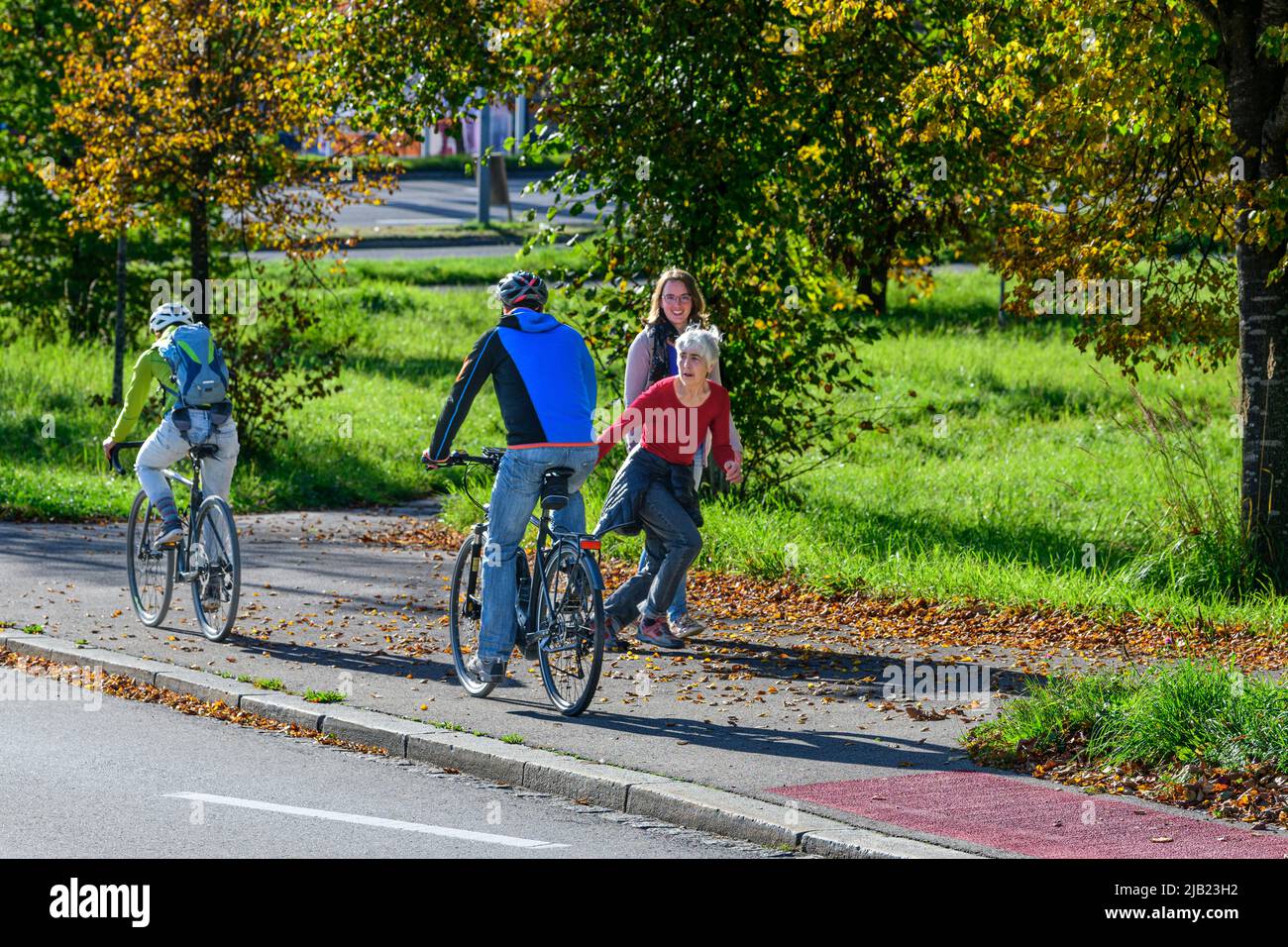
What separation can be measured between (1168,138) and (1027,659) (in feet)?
11.3

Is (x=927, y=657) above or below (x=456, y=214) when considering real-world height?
below

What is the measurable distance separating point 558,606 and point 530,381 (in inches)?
41.0

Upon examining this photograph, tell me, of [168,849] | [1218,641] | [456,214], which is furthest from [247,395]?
[456,214]

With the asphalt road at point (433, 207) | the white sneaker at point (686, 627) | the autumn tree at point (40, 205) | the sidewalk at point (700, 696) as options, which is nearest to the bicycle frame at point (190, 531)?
the sidewalk at point (700, 696)

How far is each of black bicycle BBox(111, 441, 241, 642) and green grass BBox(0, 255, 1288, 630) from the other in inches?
144

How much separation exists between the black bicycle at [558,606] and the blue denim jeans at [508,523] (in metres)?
0.04

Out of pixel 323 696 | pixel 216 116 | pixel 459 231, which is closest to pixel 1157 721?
pixel 323 696

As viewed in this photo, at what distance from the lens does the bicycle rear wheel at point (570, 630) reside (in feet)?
26.9

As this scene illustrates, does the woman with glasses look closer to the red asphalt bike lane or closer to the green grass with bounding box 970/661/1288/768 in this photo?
the green grass with bounding box 970/661/1288/768

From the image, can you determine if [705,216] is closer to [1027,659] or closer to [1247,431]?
[1247,431]

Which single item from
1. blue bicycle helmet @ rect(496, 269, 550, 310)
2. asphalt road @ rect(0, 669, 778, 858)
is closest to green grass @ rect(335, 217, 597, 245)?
blue bicycle helmet @ rect(496, 269, 550, 310)

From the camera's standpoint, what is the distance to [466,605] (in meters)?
9.03

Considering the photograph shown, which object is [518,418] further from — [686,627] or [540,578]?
[686,627]

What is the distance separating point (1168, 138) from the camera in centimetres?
1088
